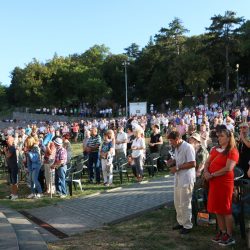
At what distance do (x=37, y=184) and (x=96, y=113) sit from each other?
43717 millimetres

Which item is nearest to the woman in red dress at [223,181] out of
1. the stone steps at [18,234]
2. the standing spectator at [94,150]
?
the stone steps at [18,234]

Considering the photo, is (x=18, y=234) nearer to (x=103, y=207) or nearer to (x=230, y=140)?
(x=103, y=207)

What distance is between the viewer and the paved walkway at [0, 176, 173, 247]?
698 cm

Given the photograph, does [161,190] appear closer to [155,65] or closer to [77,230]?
[77,230]

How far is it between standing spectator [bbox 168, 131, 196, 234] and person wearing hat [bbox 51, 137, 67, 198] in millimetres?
4570

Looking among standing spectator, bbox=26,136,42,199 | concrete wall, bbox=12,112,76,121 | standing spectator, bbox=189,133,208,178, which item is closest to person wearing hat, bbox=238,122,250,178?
standing spectator, bbox=189,133,208,178

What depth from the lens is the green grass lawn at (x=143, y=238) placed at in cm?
613

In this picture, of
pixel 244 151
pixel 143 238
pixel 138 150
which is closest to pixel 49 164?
pixel 138 150

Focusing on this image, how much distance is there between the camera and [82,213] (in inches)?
339

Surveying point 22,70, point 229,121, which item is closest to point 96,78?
point 22,70

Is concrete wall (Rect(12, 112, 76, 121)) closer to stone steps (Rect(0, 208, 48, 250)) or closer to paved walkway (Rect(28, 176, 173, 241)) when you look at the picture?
paved walkway (Rect(28, 176, 173, 241))

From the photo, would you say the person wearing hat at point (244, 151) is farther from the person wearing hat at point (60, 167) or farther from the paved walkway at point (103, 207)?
the person wearing hat at point (60, 167)

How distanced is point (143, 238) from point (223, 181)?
1709 millimetres

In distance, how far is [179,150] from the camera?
6645mm
